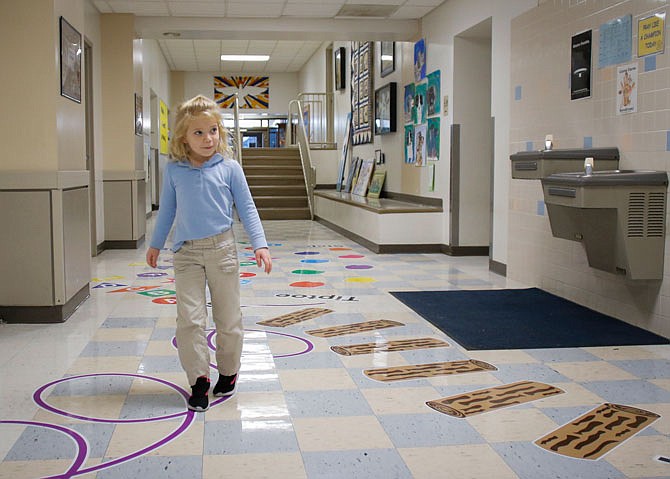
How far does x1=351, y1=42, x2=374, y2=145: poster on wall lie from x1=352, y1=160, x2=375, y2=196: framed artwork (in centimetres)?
36

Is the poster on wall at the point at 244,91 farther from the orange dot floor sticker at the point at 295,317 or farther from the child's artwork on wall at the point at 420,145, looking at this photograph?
the orange dot floor sticker at the point at 295,317

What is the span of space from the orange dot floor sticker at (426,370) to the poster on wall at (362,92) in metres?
7.92

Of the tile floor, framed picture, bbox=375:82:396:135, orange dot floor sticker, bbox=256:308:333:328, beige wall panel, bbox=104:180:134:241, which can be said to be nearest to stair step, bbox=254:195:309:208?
framed picture, bbox=375:82:396:135

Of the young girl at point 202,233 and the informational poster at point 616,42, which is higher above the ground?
the informational poster at point 616,42

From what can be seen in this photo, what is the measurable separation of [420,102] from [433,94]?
19.1 inches

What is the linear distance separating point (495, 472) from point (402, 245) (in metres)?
5.93

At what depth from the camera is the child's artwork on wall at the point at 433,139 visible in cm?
837

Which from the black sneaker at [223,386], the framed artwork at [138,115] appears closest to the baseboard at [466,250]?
the framed artwork at [138,115]

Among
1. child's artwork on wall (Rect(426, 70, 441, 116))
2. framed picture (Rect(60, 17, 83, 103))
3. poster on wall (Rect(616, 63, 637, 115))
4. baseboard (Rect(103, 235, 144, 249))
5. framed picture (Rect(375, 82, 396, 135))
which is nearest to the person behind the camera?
poster on wall (Rect(616, 63, 637, 115))

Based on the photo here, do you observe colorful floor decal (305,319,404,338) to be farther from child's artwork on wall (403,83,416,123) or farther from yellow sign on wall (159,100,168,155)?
yellow sign on wall (159,100,168,155)

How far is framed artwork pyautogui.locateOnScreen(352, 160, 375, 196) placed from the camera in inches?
439

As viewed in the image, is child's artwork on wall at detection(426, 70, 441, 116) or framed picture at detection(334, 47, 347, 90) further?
framed picture at detection(334, 47, 347, 90)

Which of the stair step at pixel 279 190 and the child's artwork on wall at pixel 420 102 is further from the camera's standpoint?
the stair step at pixel 279 190

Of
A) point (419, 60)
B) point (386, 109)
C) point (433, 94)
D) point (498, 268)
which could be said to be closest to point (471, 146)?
point (433, 94)
